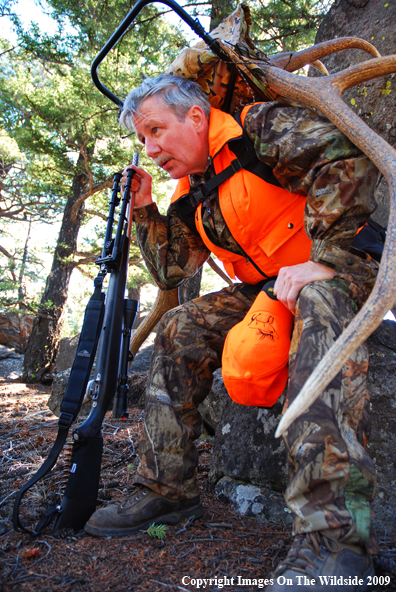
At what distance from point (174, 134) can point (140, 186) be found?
495mm

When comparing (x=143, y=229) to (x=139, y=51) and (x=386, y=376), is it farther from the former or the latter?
(x=139, y=51)

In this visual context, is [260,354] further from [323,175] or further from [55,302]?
[55,302]

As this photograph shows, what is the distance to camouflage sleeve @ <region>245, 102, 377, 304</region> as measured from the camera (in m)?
1.78

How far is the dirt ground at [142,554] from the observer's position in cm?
151

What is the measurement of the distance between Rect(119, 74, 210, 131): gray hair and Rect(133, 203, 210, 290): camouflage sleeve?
0.68 metres

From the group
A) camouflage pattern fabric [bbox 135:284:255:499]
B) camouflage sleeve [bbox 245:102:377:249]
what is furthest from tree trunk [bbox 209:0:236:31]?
camouflage pattern fabric [bbox 135:284:255:499]

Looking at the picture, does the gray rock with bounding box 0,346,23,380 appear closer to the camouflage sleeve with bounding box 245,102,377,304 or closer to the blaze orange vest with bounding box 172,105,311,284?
the blaze orange vest with bounding box 172,105,311,284

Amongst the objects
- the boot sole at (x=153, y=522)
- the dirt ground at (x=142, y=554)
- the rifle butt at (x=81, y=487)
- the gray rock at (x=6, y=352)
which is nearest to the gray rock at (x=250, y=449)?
the dirt ground at (x=142, y=554)

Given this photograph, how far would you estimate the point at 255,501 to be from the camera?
231 cm

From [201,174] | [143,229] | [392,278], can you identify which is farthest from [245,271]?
[392,278]

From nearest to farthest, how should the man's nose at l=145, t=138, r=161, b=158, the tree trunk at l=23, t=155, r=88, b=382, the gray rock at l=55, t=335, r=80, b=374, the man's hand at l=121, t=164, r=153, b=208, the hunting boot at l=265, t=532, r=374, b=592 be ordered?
the hunting boot at l=265, t=532, r=374, b=592, the man's nose at l=145, t=138, r=161, b=158, the man's hand at l=121, t=164, r=153, b=208, the gray rock at l=55, t=335, r=80, b=374, the tree trunk at l=23, t=155, r=88, b=382

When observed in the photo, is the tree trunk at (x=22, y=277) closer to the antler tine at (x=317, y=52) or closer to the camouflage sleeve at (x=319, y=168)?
the antler tine at (x=317, y=52)

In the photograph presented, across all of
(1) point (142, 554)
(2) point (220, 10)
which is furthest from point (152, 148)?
(2) point (220, 10)

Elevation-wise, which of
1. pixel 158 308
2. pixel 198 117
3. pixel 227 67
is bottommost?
pixel 158 308
